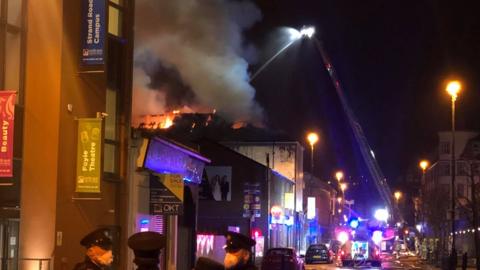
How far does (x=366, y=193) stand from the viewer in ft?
449

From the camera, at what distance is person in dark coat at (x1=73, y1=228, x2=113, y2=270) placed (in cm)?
573

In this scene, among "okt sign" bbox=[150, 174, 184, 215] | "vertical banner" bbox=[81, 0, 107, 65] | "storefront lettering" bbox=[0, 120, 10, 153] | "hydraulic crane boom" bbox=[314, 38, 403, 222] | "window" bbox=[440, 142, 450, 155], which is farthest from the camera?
"window" bbox=[440, 142, 450, 155]

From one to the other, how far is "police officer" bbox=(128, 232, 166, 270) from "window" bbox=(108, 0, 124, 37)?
47.2 ft

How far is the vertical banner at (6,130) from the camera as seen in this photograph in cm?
1423

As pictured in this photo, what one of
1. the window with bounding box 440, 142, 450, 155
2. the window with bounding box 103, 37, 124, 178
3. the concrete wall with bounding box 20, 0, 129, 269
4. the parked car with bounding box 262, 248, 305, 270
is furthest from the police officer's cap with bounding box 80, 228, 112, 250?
the window with bounding box 440, 142, 450, 155

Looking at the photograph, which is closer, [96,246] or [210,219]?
[96,246]

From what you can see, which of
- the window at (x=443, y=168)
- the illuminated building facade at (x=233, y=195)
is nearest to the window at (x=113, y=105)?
the illuminated building facade at (x=233, y=195)

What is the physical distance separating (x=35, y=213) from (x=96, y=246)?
10652 mm

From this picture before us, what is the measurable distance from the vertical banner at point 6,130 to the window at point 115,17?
483 cm

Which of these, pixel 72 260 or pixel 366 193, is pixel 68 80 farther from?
pixel 366 193

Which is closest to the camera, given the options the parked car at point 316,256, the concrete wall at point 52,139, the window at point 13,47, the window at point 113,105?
the window at point 13,47

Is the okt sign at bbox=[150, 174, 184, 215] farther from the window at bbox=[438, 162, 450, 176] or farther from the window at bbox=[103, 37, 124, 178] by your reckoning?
the window at bbox=[438, 162, 450, 176]

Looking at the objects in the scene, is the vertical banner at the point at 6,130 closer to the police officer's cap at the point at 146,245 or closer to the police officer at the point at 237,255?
the police officer at the point at 237,255

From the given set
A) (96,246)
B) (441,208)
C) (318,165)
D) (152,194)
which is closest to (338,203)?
(318,165)
